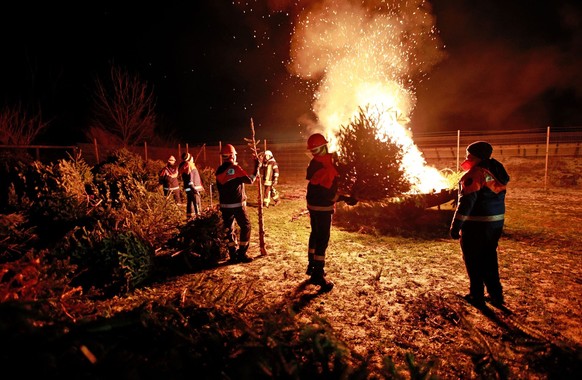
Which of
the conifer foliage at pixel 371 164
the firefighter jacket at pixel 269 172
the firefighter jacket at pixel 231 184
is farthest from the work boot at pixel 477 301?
the firefighter jacket at pixel 269 172

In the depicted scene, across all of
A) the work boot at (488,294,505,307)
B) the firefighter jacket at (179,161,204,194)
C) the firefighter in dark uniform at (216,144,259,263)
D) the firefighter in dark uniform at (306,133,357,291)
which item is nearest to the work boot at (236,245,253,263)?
the firefighter in dark uniform at (216,144,259,263)

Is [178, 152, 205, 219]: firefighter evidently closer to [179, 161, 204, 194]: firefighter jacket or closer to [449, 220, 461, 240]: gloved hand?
[179, 161, 204, 194]: firefighter jacket

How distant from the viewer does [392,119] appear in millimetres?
8633

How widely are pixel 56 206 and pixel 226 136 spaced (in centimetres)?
3818

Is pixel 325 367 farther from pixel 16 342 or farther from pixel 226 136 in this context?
pixel 226 136

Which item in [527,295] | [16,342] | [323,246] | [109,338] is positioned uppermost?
[16,342]

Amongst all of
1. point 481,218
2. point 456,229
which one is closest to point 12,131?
point 456,229

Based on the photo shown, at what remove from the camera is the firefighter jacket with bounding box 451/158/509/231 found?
383 centimetres

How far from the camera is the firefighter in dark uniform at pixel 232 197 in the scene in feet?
18.6

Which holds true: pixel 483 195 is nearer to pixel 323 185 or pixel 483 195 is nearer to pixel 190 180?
pixel 323 185

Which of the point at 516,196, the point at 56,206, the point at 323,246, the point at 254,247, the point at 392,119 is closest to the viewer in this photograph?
the point at 323,246

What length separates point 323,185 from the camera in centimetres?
466

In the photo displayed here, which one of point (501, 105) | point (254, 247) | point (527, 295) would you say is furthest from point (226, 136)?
point (527, 295)

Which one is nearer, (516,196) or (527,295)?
(527,295)
